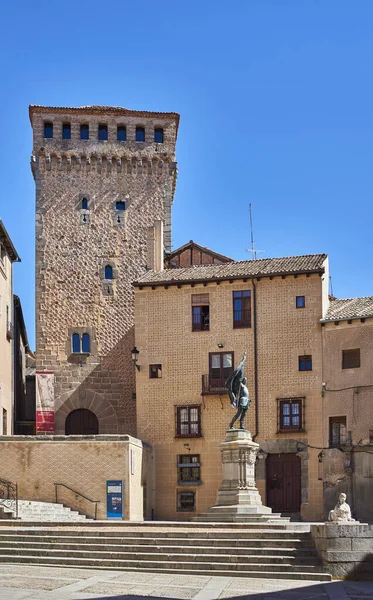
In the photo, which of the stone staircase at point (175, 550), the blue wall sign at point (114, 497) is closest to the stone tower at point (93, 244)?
the blue wall sign at point (114, 497)

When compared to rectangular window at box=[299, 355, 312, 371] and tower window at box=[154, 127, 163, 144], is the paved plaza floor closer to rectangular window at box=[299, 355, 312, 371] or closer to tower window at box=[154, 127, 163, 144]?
rectangular window at box=[299, 355, 312, 371]

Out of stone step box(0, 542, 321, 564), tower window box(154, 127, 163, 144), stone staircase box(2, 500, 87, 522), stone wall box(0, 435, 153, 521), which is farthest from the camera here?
tower window box(154, 127, 163, 144)

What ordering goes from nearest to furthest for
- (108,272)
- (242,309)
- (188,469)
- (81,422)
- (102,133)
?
(188,469), (242,309), (81,422), (108,272), (102,133)

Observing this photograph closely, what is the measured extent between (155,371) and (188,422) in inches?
105

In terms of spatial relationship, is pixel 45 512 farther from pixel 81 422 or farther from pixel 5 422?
pixel 81 422

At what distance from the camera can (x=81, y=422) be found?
165ft

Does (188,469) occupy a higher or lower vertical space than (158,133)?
lower

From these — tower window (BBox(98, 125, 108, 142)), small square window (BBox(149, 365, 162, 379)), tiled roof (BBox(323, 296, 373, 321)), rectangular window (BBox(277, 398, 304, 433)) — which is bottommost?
rectangular window (BBox(277, 398, 304, 433))

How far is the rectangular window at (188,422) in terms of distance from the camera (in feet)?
147

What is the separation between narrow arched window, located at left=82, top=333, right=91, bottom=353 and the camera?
51.0 metres

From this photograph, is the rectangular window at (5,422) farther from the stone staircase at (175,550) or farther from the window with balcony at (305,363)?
the stone staircase at (175,550)

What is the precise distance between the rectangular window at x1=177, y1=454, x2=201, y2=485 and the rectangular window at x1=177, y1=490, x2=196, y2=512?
18.6 inches

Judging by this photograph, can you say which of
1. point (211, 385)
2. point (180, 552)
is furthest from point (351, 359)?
point (180, 552)

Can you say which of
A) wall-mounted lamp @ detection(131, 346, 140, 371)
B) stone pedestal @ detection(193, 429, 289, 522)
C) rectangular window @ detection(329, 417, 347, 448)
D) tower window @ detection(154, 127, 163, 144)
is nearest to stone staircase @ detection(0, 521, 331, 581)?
stone pedestal @ detection(193, 429, 289, 522)
